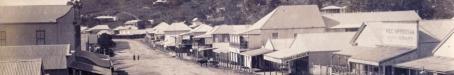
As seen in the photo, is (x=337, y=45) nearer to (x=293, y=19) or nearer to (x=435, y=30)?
(x=435, y=30)

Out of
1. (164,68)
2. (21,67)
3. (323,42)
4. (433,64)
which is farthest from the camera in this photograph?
(164,68)

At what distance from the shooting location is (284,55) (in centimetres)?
3766

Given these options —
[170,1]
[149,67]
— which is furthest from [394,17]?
[170,1]

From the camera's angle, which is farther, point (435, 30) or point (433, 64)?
point (435, 30)

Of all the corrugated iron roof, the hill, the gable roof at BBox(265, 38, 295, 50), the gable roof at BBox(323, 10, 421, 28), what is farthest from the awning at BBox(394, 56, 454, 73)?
the hill

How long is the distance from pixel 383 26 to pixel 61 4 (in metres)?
21.3

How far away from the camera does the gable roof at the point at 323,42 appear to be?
37.6 metres

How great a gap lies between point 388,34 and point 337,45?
262 inches

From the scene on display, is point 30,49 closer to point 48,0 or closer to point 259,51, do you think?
point 48,0

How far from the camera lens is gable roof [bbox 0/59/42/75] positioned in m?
21.6

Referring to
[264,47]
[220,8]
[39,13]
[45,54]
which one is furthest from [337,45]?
[220,8]

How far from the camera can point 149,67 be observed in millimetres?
49656

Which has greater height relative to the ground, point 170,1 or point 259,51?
point 170,1

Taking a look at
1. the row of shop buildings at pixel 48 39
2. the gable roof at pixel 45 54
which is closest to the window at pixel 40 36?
the row of shop buildings at pixel 48 39
